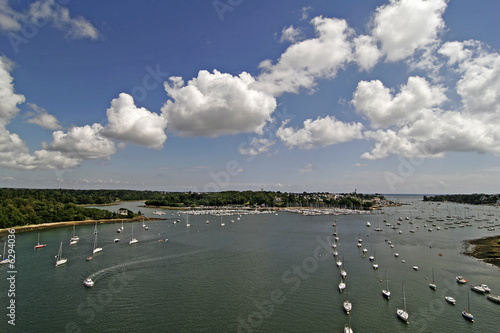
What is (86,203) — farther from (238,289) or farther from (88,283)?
(238,289)

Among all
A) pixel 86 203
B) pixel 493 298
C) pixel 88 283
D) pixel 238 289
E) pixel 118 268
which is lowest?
pixel 493 298

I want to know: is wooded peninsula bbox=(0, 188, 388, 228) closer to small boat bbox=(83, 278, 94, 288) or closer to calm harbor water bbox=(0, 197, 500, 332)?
calm harbor water bbox=(0, 197, 500, 332)

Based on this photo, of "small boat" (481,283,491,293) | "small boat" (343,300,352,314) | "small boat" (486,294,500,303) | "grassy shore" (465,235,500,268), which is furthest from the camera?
"grassy shore" (465,235,500,268)

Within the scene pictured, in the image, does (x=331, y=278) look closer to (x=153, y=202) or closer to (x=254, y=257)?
(x=254, y=257)

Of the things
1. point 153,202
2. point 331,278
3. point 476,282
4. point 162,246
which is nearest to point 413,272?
point 476,282

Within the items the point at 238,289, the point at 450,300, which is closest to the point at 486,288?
the point at 450,300

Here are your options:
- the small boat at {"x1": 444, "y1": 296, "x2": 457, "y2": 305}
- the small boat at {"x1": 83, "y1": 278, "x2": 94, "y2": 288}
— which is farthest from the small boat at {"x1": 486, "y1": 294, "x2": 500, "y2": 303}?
the small boat at {"x1": 83, "y1": 278, "x2": 94, "y2": 288}
